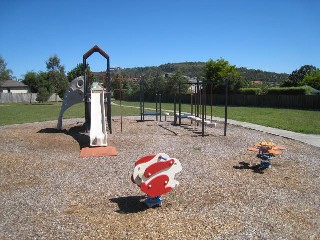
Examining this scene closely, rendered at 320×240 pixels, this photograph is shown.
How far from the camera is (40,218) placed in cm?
491

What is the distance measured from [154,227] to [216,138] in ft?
27.0

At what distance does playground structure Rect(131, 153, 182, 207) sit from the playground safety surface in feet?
0.68

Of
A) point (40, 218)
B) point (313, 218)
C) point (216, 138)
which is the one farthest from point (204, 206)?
point (216, 138)

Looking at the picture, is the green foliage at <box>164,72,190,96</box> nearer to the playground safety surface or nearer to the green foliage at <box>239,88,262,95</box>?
the green foliage at <box>239,88,262,95</box>

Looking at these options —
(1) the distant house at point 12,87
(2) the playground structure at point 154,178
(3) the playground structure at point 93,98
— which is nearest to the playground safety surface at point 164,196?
(2) the playground structure at point 154,178

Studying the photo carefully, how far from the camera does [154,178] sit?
536cm

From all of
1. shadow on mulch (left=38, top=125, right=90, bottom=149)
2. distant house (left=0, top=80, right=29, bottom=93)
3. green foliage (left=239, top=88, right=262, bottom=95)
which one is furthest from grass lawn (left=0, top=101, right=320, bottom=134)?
distant house (left=0, top=80, right=29, bottom=93)

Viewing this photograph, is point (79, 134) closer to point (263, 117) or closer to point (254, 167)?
point (254, 167)

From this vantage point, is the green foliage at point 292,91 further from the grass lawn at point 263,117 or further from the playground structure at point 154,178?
the playground structure at point 154,178

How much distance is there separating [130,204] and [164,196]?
0.65m

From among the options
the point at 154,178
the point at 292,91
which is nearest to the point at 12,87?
the point at 292,91

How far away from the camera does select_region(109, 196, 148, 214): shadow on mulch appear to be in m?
5.29

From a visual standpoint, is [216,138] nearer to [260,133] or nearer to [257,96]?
[260,133]

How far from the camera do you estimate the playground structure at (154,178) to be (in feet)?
17.5
